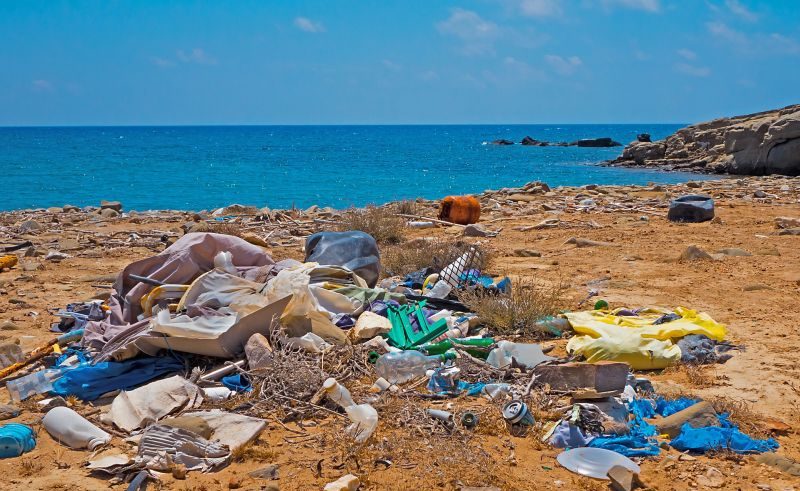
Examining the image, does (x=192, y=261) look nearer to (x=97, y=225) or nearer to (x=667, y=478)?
(x=667, y=478)

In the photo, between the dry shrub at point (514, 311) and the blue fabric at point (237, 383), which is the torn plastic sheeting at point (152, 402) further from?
the dry shrub at point (514, 311)

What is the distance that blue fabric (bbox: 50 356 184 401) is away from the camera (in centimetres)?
438

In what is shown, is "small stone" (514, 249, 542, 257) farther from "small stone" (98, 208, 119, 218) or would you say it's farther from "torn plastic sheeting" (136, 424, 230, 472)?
"small stone" (98, 208, 119, 218)

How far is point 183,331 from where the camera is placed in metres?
4.55

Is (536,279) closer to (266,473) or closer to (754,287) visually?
(754,287)

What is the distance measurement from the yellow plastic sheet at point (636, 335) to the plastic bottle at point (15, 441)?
10.5 ft

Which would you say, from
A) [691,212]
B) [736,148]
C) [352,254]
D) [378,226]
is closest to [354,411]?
[352,254]

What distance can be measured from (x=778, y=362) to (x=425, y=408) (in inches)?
97.0

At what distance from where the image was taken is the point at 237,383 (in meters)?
4.39

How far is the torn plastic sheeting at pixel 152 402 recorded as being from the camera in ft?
12.9

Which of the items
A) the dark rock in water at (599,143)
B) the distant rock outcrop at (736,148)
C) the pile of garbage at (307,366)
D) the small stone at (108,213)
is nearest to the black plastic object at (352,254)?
the pile of garbage at (307,366)

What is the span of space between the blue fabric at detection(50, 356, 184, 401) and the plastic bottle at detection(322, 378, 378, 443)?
1.03 meters

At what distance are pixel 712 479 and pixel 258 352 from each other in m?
2.47

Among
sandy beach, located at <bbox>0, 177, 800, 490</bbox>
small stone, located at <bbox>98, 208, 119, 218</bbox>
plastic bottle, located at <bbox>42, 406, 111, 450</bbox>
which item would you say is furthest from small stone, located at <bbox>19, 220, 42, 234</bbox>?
plastic bottle, located at <bbox>42, 406, 111, 450</bbox>
